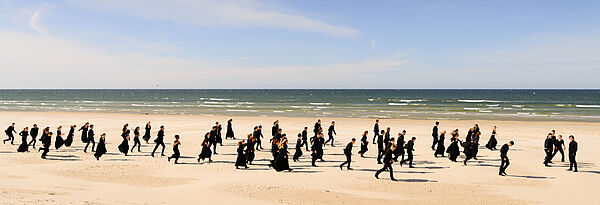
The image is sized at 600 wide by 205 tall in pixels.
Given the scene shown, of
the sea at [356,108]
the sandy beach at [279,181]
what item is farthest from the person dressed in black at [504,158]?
the sea at [356,108]

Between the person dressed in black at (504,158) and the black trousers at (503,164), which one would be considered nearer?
the person dressed in black at (504,158)

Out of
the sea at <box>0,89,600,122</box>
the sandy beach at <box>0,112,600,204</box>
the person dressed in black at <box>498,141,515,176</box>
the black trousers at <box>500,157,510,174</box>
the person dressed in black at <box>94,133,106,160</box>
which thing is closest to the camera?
the sandy beach at <box>0,112,600,204</box>

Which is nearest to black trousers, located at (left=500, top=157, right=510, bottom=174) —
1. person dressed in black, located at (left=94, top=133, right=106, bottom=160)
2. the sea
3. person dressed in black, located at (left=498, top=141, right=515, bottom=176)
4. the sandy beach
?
person dressed in black, located at (left=498, top=141, right=515, bottom=176)

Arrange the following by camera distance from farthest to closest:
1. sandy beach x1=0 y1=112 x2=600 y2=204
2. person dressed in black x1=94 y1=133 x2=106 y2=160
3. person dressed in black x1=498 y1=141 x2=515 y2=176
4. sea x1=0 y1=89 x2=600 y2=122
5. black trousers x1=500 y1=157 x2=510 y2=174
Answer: sea x1=0 y1=89 x2=600 y2=122 < person dressed in black x1=94 y1=133 x2=106 y2=160 < black trousers x1=500 y1=157 x2=510 y2=174 < person dressed in black x1=498 y1=141 x2=515 y2=176 < sandy beach x1=0 y1=112 x2=600 y2=204

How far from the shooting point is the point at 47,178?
13.1m

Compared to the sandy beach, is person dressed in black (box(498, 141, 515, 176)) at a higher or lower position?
higher

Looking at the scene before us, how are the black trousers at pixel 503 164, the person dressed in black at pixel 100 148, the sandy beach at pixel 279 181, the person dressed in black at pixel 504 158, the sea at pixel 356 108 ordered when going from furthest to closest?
the sea at pixel 356 108 → the person dressed in black at pixel 100 148 → the black trousers at pixel 503 164 → the person dressed in black at pixel 504 158 → the sandy beach at pixel 279 181

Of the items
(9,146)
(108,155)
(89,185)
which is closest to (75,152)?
(108,155)

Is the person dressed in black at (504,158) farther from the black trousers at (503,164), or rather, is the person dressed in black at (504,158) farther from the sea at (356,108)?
the sea at (356,108)

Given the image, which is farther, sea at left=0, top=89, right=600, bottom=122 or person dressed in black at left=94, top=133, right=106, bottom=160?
sea at left=0, top=89, right=600, bottom=122

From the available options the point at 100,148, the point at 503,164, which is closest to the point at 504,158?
the point at 503,164

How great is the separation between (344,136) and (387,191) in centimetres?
1393

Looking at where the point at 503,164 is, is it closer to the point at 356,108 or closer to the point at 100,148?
the point at 100,148

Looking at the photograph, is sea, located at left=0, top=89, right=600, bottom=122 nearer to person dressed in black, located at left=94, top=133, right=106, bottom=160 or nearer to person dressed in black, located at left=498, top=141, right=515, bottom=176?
person dressed in black, located at left=498, top=141, right=515, bottom=176
